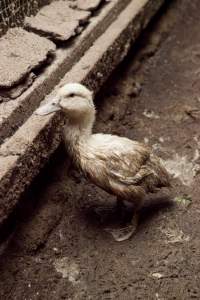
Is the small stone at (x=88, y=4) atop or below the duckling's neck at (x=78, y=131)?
atop

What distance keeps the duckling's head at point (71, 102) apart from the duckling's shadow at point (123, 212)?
808 millimetres

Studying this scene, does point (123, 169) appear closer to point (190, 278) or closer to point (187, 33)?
point (190, 278)

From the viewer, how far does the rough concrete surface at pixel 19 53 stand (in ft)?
11.5

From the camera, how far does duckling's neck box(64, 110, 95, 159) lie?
127 inches

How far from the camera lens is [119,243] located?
131 inches

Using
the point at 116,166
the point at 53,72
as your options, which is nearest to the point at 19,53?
the point at 53,72

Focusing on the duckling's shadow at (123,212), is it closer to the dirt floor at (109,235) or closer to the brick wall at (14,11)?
the dirt floor at (109,235)

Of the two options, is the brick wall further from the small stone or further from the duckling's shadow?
the duckling's shadow

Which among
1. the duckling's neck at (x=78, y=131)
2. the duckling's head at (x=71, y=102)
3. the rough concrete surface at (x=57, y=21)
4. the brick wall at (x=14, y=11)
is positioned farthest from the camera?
the rough concrete surface at (x=57, y=21)

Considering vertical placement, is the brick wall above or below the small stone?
above

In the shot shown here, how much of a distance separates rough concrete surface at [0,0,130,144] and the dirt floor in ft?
1.66

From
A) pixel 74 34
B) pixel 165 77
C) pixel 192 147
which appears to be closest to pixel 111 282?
pixel 192 147

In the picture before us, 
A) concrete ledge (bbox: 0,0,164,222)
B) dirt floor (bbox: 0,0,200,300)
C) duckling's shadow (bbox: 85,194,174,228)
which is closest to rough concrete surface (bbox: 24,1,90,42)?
concrete ledge (bbox: 0,0,164,222)

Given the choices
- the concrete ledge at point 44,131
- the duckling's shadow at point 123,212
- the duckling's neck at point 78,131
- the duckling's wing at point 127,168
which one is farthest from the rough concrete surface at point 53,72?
the duckling's shadow at point 123,212
